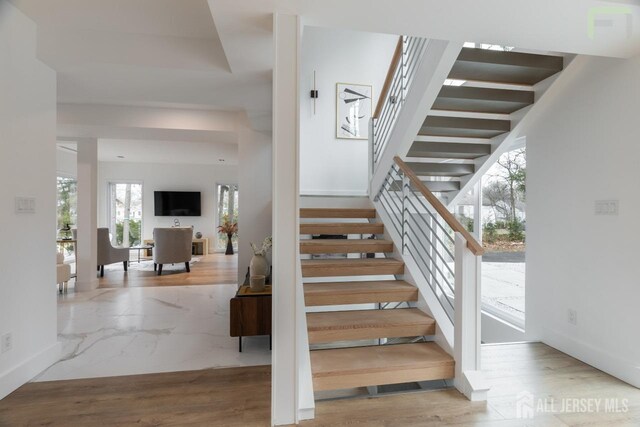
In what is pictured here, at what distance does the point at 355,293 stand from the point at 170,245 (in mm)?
4752

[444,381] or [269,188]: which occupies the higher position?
[269,188]

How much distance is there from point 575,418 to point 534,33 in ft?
7.76

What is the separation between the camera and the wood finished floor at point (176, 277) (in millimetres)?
5336

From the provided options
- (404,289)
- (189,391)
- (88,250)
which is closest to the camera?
(189,391)

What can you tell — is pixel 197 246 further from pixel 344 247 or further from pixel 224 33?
pixel 224 33

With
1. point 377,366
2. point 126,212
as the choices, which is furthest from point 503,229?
point 126,212

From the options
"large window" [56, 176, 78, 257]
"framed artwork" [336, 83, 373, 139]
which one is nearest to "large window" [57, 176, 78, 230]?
"large window" [56, 176, 78, 257]

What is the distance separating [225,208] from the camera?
9273mm

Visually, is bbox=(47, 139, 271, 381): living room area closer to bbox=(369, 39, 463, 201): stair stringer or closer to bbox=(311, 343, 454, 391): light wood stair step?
bbox=(311, 343, 454, 391): light wood stair step

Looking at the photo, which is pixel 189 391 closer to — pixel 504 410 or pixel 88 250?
pixel 504 410

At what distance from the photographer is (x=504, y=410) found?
1910mm

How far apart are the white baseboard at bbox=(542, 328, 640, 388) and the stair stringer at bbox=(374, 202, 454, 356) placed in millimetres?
1185

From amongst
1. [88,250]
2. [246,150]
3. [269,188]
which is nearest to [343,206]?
[269,188]

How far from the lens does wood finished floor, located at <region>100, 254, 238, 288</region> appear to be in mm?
5336
